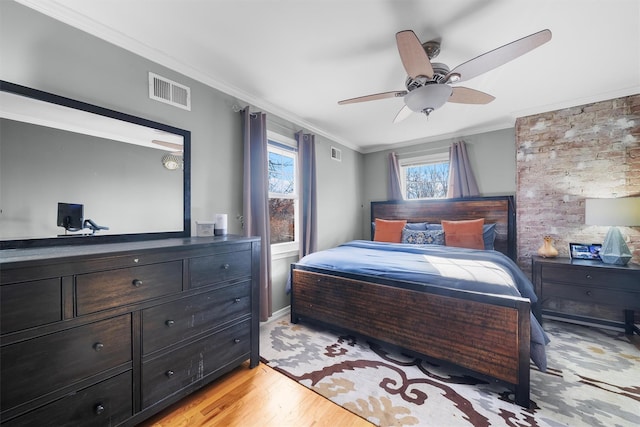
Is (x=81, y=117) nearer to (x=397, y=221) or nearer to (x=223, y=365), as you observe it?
(x=223, y=365)

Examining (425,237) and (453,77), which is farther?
(425,237)

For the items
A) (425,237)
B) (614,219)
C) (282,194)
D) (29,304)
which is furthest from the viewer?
(425,237)

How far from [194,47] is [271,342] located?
2572 millimetres

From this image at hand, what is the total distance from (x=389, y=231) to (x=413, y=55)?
9.26 feet

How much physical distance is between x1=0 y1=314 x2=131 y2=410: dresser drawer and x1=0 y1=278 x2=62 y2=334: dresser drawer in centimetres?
8

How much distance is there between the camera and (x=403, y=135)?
4000 mm

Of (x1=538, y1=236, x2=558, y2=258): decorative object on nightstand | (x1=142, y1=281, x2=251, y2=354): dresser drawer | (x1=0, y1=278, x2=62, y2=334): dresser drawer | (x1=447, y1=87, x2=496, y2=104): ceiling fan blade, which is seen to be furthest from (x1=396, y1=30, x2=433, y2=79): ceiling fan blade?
(x1=538, y1=236, x2=558, y2=258): decorative object on nightstand

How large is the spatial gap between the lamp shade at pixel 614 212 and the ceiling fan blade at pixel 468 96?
1624 mm

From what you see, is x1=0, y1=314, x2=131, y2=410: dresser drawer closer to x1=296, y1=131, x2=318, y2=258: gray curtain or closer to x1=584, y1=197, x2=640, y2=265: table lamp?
x1=296, y1=131, x2=318, y2=258: gray curtain

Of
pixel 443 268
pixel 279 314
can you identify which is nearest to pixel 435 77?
pixel 443 268

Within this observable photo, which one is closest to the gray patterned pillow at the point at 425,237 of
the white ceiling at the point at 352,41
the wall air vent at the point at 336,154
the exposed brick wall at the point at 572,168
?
the exposed brick wall at the point at 572,168

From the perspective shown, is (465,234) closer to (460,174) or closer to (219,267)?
(460,174)

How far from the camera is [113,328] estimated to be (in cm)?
128

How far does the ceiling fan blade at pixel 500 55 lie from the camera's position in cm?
136
